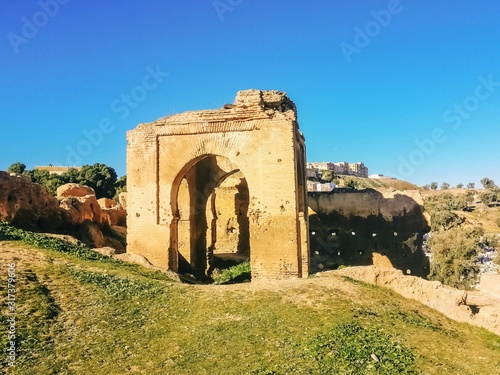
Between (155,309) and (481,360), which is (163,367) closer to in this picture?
(155,309)

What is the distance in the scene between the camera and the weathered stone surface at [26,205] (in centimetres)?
1442

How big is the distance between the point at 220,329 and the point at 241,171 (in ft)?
20.8

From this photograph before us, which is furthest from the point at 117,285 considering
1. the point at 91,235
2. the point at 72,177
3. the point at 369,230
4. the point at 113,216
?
the point at 72,177

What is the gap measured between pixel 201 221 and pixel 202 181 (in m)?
1.62

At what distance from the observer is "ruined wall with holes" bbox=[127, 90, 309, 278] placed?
12.5 meters

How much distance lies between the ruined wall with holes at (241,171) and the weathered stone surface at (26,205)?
4152 mm

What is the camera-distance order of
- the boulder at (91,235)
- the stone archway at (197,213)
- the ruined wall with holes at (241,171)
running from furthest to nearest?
the boulder at (91,235) → the stone archway at (197,213) → the ruined wall with holes at (241,171)

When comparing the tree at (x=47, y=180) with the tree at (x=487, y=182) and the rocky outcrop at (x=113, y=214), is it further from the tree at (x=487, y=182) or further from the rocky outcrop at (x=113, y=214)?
the tree at (x=487, y=182)

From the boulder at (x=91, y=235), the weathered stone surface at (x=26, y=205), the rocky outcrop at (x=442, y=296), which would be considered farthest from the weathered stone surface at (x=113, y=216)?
the rocky outcrop at (x=442, y=296)

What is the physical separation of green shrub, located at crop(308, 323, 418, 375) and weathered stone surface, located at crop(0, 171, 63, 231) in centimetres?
1171

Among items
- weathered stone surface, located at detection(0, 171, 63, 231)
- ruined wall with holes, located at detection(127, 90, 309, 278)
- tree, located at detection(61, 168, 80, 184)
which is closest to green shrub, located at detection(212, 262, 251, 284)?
ruined wall with holes, located at detection(127, 90, 309, 278)

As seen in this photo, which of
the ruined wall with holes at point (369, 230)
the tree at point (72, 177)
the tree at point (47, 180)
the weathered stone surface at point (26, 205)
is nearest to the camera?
the weathered stone surface at point (26, 205)

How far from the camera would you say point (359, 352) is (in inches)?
265

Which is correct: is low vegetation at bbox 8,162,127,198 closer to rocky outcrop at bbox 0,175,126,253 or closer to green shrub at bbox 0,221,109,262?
rocky outcrop at bbox 0,175,126,253
